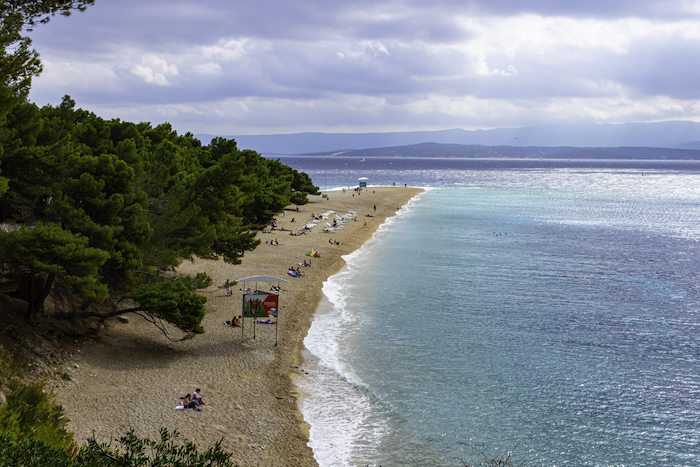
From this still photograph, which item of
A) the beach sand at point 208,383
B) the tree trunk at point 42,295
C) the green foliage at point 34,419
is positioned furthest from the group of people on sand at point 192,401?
the tree trunk at point 42,295

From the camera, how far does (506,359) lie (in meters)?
22.8

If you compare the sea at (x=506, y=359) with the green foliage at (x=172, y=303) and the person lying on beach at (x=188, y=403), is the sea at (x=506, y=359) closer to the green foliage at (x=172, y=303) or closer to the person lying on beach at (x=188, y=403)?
the person lying on beach at (x=188, y=403)

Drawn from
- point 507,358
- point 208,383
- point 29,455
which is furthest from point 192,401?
point 507,358

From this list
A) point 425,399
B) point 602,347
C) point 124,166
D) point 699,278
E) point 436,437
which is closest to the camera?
point 436,437

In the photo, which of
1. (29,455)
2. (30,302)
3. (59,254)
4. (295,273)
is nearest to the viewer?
(29,455)

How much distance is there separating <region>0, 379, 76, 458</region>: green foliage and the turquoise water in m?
7.05

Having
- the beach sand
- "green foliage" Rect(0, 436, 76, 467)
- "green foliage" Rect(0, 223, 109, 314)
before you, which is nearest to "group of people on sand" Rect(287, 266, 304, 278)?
the beach sand

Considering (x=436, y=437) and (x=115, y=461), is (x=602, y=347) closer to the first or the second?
(x=436, y=437)

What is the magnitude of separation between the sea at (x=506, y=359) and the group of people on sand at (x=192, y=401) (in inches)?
137

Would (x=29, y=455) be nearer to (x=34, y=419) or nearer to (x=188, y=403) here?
(x=34, y=419)

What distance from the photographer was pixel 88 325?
21156mm

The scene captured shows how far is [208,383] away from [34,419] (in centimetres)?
796

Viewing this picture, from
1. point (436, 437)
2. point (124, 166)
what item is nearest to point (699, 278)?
point (436, 437)

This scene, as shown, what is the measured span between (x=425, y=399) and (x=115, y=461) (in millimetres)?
12961
